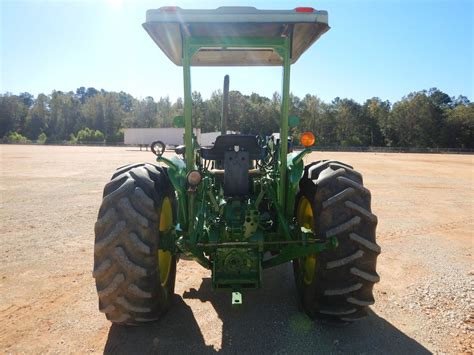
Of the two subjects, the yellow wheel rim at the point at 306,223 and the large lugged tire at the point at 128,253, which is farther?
the yellow wheel rim at the point at 306,223

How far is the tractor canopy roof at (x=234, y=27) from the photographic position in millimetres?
2969

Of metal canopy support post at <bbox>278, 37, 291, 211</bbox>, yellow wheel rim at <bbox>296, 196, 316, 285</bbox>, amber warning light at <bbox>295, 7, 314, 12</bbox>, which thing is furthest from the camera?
yellow wheel rim at <bbox>296, 196, 316, 285</bbox>

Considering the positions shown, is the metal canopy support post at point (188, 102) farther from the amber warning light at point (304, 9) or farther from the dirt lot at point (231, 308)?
the dirt lot at point (231, 308)

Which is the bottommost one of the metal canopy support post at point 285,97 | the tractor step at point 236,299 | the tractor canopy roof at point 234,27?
the tractor step at point 236,299

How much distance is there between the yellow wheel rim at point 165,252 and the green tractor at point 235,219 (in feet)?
0.04

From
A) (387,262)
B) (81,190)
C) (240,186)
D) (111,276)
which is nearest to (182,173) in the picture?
(240,186)

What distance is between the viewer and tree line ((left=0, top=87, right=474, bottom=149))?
200ft

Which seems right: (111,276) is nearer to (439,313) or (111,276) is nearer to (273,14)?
(273,14)

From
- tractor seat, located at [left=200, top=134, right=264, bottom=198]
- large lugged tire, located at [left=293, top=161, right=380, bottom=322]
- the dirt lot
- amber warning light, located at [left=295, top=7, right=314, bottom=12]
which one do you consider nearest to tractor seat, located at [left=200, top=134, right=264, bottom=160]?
tractor seat, located at [left=200, top=134, right=264, bottom=198]

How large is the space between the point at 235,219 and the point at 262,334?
3.55 ft

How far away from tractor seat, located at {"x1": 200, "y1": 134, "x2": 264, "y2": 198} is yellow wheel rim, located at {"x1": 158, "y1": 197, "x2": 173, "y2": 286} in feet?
2.12

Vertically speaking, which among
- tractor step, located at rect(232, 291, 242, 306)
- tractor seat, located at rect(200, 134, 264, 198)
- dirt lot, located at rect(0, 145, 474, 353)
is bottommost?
dirt lot, located at rect(0, 145, 474, 353)

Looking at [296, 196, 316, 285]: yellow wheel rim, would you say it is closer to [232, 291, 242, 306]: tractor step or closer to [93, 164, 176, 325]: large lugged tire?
[232, 291, 242, 306]: tractor step

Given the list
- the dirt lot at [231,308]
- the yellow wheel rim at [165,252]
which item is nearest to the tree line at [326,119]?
the dirt lot at [231,308]
